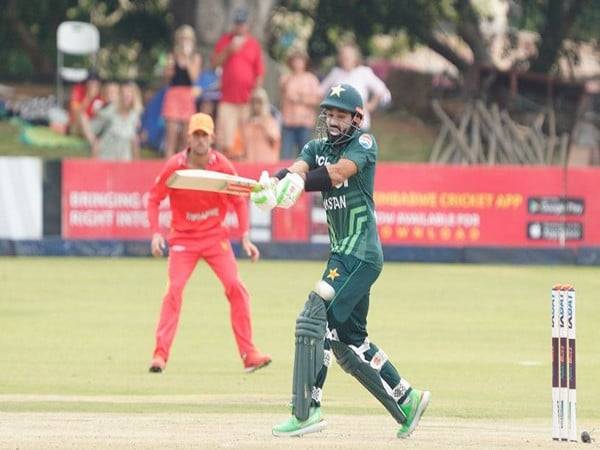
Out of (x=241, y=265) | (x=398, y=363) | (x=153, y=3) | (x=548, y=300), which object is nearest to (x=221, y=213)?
(x=398, y=363)

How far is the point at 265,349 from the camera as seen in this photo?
15.0 m

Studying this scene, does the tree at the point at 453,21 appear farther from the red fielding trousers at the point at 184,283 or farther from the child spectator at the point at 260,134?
the red fielding trousers at the point at 184,283

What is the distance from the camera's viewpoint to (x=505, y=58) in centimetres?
3572

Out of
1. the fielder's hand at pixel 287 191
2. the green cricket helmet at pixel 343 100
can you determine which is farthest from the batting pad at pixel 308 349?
the green cricket helmet at pixel 343 100

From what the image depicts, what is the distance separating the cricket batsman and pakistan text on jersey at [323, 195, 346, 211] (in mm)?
3488

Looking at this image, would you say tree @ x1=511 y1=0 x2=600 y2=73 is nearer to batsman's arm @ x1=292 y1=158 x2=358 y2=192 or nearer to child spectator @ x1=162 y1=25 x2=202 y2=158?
child spectator @ x1=162 y1=25 x2=202 y2=158

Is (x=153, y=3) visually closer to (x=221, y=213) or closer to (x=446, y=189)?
(x=446, y=189)

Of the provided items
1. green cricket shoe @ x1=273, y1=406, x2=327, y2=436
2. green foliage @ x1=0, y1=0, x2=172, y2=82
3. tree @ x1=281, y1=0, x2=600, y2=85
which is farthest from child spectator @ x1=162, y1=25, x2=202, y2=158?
green cricket shoe @ x1=273, y1=406, x2=327, y2=436

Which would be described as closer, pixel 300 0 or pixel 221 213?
pixel 221 213

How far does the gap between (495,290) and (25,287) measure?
5567 millimetres

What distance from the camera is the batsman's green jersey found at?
31.9 ft

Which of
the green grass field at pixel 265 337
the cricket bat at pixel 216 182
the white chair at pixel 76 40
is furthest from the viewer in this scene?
the white chair at pixel 76 40

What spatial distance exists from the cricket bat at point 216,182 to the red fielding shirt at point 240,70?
50.8 ft

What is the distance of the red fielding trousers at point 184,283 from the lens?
13.3 m
